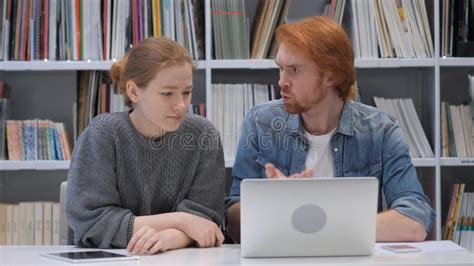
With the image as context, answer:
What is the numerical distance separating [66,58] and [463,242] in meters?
1.73

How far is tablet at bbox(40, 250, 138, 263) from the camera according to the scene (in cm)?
160

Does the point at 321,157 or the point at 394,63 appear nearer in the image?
the point at 321,157

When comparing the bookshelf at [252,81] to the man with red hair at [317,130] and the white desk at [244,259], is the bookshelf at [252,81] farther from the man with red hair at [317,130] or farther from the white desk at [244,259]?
the white desk at [244,259]

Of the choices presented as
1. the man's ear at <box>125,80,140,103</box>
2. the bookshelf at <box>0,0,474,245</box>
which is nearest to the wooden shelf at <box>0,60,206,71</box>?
the bookshelf at <box>0,0,474,245</box>

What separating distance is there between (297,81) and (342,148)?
23 cm

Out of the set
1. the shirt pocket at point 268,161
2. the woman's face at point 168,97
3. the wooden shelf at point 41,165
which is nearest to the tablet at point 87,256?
the woman's face at point 168,97

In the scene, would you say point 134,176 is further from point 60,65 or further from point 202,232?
point 60,65

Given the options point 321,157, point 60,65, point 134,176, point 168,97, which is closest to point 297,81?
point 321,157

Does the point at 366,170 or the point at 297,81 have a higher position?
the point at 297,81

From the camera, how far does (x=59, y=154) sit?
10.2 ft

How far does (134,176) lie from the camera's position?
2.01 metres

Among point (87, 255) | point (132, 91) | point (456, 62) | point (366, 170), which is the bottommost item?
point (87, 255)

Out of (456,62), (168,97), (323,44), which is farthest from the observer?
(456,62)

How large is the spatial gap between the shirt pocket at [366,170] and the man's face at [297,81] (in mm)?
210
